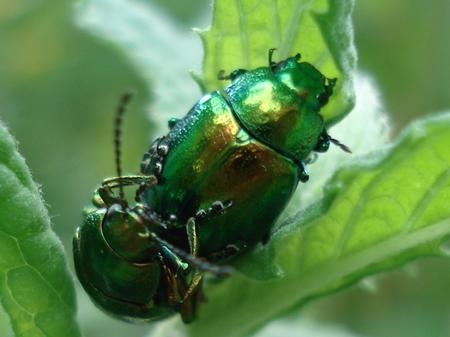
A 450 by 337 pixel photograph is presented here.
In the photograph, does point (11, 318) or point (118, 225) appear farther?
point (118, 225)

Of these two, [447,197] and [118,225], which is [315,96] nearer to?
[447,197]

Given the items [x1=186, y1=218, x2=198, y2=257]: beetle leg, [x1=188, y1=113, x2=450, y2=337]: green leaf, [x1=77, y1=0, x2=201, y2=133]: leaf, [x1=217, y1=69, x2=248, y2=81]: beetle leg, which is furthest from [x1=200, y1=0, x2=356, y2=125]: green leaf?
[x1=77, y1=0, x2=201, y2=133]: leaf

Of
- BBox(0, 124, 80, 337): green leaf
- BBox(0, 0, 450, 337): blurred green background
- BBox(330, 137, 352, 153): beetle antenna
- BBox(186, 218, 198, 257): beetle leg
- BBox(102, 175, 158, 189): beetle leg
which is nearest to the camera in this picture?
BBox(0, 124, 80, 337): green leaf

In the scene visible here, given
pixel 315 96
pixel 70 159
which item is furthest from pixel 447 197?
pixel 70 159

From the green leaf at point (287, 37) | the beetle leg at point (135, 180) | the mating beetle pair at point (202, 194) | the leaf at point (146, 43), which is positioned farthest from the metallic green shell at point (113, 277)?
the leaf at point (146, 43)

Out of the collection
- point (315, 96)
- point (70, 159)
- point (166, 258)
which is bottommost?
point (70, 159)

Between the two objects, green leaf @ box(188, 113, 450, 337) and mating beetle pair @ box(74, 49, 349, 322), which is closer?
green leaf @ box(188, 113, 450, 337)

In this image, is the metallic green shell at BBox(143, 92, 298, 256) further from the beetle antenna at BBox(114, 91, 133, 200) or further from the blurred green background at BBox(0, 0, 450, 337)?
the blurred green background at BBox(0, 0, 450, 337)
